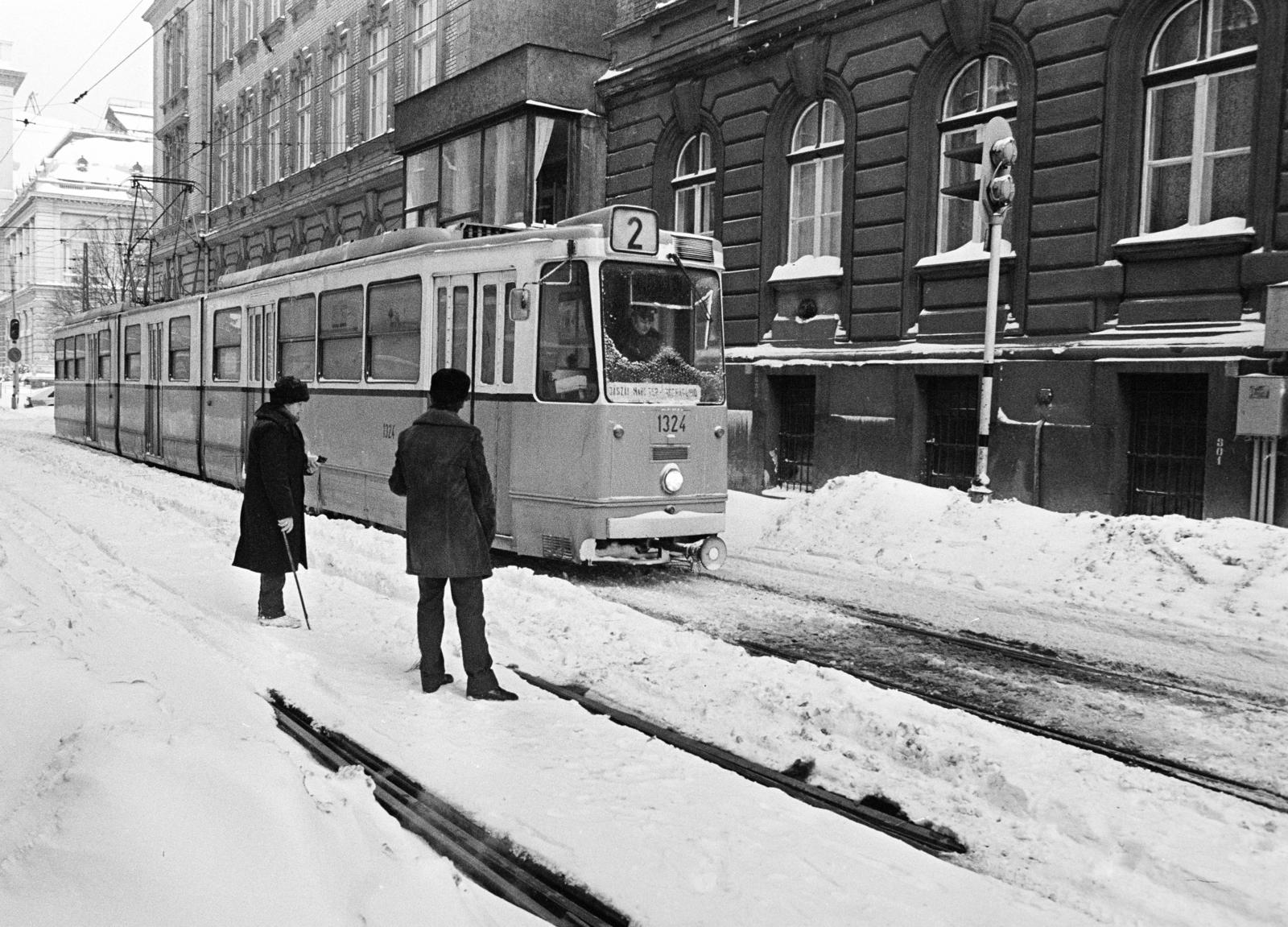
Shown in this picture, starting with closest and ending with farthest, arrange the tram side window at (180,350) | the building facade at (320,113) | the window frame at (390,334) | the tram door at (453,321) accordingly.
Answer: the tram door at (453,321), the window frame at (390,334), the tram side window at (180,350), the building facade at (320,113)

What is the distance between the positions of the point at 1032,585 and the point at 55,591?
7739 mm

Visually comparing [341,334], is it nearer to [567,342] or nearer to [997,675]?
[567,342]

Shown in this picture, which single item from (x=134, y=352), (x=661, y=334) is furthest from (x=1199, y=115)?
(x=134, y=352)

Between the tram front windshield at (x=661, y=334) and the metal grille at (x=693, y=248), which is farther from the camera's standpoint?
the metal grille at (x=693, y=248)

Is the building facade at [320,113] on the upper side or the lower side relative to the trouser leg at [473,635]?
upper

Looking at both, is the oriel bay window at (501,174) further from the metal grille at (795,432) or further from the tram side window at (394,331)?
the tram side window at (394,331)

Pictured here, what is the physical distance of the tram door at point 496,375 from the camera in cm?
1059

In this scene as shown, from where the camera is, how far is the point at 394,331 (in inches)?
482

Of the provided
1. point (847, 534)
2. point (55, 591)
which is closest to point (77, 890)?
point (55, 591)

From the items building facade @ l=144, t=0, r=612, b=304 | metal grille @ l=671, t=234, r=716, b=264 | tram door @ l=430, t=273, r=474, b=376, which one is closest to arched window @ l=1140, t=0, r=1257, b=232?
metal grille @ l=671, t=234, r=716, b=264

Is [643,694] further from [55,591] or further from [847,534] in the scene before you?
[847,534]

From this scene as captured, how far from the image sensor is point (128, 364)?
23469mm

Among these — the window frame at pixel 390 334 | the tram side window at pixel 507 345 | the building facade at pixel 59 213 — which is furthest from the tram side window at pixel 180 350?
the building facade at pixel 59 213

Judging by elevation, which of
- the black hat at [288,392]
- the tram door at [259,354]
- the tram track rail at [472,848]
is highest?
the tram door at [259,354]
